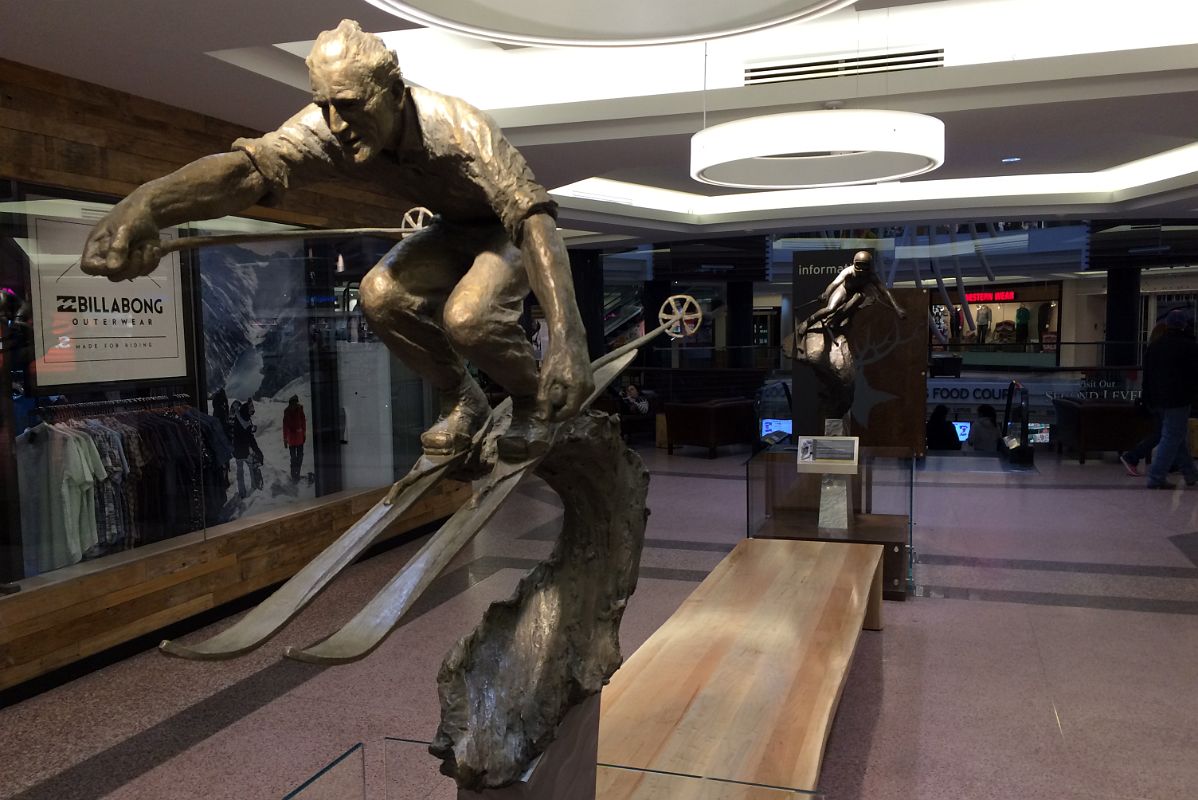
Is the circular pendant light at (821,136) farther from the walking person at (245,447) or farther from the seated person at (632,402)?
the seated person at (632,402)

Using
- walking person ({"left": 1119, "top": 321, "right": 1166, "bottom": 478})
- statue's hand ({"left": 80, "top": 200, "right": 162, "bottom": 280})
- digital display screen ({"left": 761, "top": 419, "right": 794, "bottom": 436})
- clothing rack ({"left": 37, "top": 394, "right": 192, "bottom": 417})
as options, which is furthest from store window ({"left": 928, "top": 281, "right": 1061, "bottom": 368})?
statue's hand ({"left": 80, "top": 200, "right": 162, "bottom": 280})

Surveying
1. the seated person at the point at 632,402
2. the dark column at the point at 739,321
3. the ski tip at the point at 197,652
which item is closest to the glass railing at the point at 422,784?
the ski tip at the point at 197,652

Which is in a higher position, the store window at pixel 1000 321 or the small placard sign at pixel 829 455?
the store window at pixel 1000 321

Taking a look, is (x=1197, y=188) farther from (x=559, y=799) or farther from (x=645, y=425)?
(x=559, y=799)

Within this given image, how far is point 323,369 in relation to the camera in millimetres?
5910

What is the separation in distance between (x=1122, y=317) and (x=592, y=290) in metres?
6.57

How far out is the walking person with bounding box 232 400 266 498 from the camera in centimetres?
512

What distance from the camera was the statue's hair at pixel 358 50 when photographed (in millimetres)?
1227

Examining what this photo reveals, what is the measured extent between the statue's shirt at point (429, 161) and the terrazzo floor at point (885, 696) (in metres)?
1.12

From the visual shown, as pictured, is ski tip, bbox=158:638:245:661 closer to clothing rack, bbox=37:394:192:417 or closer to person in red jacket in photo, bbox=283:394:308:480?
clothing rack, bbox=37:394:192:417

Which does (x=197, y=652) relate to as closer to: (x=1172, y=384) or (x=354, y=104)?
(x=354, y=104)

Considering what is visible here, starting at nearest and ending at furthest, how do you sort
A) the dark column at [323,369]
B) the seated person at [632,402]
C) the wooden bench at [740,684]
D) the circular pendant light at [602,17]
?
the circular pendant light at [602,17] → the wooden bench at [740,684] → the dark column at [323,369] → the seated person at [632,402]

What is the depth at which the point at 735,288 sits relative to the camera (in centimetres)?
1165

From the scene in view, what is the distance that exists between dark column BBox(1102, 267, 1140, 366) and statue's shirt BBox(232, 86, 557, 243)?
10598mm
